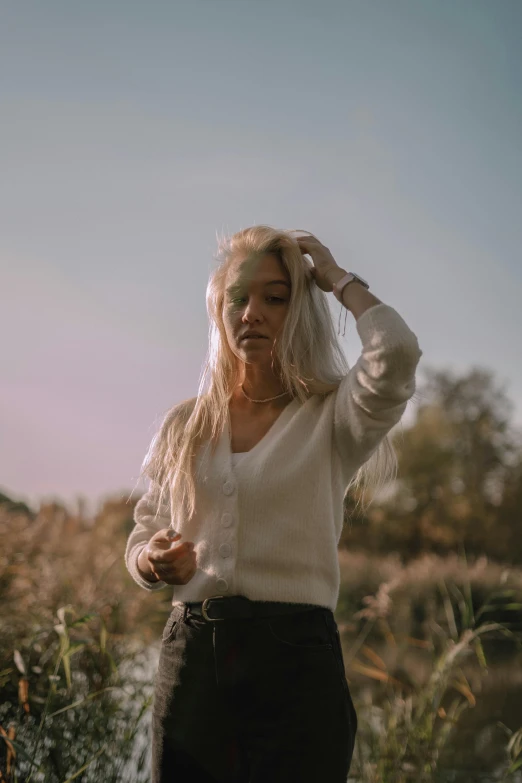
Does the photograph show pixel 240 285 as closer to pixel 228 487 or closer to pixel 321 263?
pixel 321 263

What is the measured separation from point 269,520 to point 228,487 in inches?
4.9

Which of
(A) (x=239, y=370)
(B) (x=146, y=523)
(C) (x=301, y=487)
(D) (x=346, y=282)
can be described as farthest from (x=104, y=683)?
(D) (x=346, y=282)

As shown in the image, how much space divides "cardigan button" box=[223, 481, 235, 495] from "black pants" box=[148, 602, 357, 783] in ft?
0.94

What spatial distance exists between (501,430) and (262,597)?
21.4 metres

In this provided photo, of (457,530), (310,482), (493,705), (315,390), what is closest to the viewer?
(310,482)

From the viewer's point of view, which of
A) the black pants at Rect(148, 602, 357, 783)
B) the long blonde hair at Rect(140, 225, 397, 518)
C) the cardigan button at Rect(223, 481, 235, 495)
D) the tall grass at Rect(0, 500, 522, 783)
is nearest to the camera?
the black pants at Rect(148, 602, 357, 783)

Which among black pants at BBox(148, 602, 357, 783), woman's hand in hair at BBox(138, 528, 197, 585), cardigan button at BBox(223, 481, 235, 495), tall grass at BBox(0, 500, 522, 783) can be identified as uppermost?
cardigan button at BBox(223, 481, 235, 495)

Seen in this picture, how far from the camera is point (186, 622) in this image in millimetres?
1716

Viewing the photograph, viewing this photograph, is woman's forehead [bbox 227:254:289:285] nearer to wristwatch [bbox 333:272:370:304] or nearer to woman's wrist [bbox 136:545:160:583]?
wristwatch [bbox 333:272:370:304]

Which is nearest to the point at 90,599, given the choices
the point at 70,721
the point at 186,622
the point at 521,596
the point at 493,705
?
the point at 70,721

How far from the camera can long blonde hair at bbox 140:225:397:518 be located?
187cm

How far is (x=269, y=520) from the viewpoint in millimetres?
1704

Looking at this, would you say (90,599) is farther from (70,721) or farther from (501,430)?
(501,430)

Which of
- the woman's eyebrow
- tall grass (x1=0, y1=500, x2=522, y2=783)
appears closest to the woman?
the woman's eyebrow
